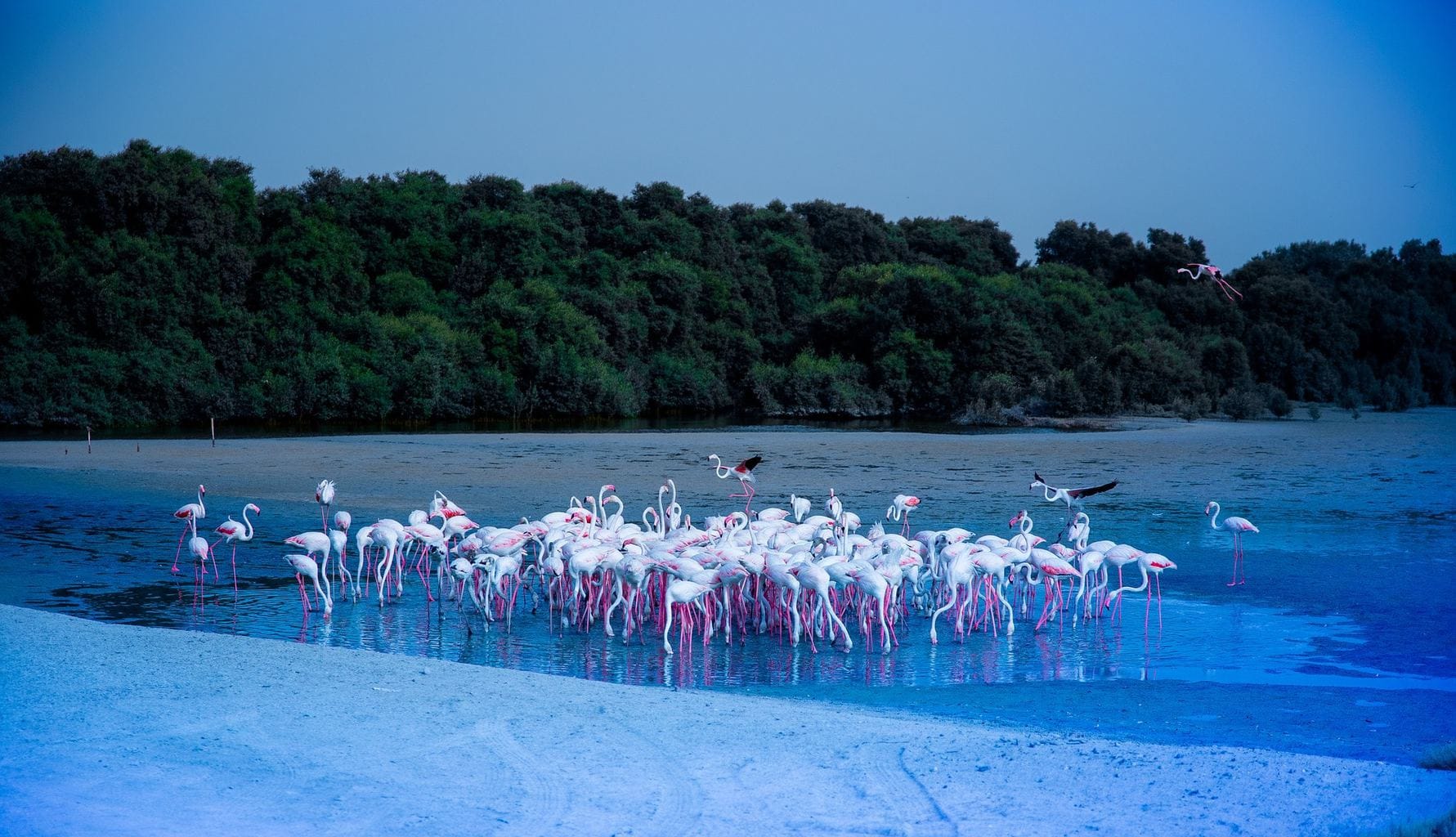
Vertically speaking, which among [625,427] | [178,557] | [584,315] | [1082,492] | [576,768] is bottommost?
[576,768]

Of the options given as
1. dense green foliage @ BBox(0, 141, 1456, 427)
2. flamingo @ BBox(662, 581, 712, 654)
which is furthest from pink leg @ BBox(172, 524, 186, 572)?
dense green foliage @ BBox(0, 141, 1456, 427)

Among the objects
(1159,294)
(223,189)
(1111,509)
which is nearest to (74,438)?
(223,189)

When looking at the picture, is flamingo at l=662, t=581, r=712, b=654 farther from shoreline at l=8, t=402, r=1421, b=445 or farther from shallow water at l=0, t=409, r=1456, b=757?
shoreline at l=8, t=402, r=1421, b=445

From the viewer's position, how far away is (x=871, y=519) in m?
17.1

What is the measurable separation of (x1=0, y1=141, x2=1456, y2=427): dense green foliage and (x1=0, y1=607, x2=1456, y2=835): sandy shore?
3791 centimetres

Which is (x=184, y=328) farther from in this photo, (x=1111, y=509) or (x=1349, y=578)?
(x=1349, y=578)

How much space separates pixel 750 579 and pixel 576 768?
5.33 metres

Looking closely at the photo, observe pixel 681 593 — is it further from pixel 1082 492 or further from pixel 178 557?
pixel 178 557

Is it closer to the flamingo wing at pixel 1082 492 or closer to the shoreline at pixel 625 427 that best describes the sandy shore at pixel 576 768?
the flamingo wing at pixel 1082 492

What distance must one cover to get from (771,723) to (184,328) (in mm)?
44828

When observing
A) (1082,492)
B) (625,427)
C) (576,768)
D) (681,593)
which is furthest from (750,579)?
(625,427)

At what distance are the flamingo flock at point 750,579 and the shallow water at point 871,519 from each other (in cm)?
24

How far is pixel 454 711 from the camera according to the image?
23.7 feet

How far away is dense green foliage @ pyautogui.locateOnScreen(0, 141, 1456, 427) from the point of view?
148ft
